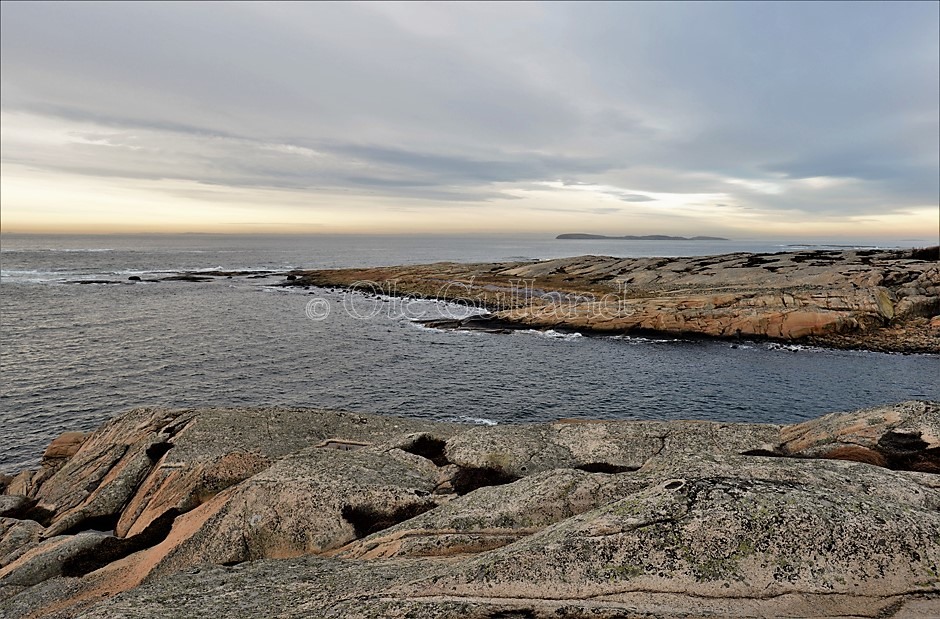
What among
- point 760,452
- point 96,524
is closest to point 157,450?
point 96,524

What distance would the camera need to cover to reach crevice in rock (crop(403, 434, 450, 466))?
19.4 meters

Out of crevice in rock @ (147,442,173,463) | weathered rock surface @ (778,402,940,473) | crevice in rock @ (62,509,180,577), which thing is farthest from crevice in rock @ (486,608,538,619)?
crevice in rock @ (147,442,173,463)

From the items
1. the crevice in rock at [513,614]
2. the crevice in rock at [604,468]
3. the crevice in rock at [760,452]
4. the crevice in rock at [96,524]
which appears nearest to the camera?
the crevice in rock at [513,614]

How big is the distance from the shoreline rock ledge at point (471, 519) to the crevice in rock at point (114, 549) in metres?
0.07

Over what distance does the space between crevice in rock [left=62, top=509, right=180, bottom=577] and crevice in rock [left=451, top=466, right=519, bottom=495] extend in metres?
9.75

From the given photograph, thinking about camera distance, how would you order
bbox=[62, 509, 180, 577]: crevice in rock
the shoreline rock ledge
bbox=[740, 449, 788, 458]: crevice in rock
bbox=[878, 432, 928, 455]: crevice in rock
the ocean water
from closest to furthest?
the shoreline rock ledge, bbox=[62, 509, 180, 577]: crevice in rock, bbox=[878, 432, 928, 455]: crevice in rock, bbox=[740, 449, 788, 458]: crevice in rock, the ocean water

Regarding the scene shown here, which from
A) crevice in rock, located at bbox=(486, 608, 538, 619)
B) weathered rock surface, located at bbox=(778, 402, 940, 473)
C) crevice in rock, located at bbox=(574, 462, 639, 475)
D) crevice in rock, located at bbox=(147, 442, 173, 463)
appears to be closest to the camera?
crevice in rock, located at bbox=(486, 608, 538, 619)

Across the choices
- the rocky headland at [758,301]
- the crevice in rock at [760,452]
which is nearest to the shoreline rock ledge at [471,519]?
the crevice in rock at [760,452]

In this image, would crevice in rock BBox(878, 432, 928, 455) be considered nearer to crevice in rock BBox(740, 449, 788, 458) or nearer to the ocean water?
crevice in rock BBox(740, 449, 788, 458)

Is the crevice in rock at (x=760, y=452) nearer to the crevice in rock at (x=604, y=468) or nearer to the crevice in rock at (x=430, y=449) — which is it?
the crevice in rock at (x=604, y=468)

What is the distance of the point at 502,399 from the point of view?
4141cm

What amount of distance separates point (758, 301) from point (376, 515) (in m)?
66.7

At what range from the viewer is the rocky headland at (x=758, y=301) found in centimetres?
6116

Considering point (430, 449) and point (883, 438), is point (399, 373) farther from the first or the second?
point (883, 438)
